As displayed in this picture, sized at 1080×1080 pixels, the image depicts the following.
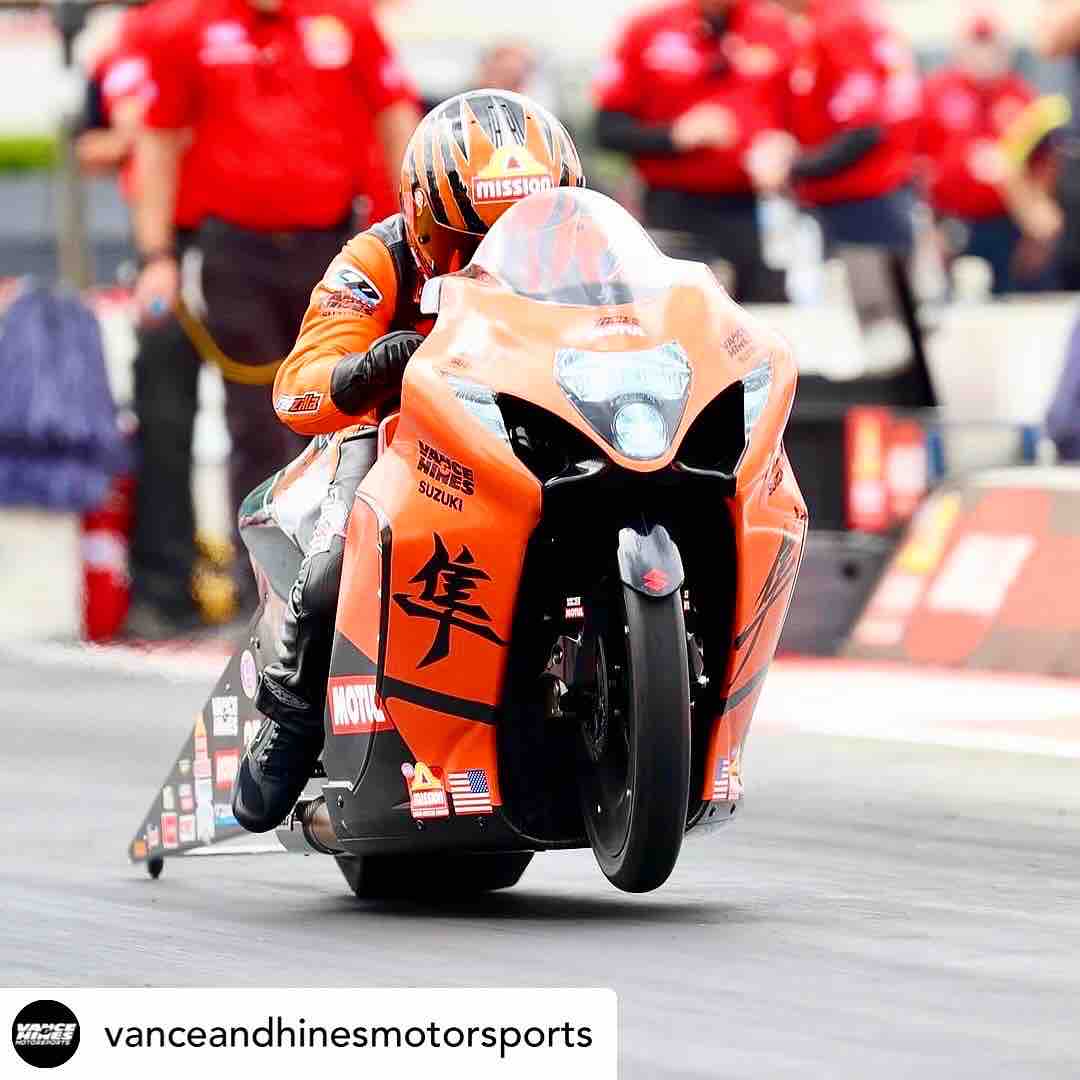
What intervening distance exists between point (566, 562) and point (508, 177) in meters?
0.88

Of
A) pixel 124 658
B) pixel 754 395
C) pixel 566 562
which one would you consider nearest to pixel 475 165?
pixel 754 395

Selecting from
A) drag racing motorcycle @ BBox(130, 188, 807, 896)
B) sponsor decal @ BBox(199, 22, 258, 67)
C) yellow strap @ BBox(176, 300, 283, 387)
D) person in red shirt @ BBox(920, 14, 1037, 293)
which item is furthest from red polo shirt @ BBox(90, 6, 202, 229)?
drag racing motorcycle @ BBox(130, 188, 807, 896)

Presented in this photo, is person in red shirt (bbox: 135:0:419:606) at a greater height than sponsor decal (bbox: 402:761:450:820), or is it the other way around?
sponsor decal (bbox: 402:761:450:820)

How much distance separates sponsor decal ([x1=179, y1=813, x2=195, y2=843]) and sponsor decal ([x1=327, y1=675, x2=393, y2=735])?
0.96 metres

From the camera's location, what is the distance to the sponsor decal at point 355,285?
24.2ft

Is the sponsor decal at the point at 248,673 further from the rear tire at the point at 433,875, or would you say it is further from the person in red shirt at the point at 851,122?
the person in red shirt at the point at 851,122

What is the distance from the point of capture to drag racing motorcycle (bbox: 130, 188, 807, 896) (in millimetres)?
6609

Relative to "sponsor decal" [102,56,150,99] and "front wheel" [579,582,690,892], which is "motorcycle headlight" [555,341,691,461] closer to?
"front wheel" [579,582,690,892]

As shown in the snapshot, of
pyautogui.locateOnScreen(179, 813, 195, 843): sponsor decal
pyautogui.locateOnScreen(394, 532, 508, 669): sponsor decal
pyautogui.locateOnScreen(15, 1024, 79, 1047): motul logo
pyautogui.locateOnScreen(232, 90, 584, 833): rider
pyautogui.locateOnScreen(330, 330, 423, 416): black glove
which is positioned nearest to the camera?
pyautogui.locateOnScreen(15, 1024, 79, 1047): motul logo

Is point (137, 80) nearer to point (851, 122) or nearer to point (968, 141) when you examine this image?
point (851, 122)

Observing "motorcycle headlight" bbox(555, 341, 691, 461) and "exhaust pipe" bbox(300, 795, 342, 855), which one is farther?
"exhaust pipe" bbox(300, 795, 342, 855)

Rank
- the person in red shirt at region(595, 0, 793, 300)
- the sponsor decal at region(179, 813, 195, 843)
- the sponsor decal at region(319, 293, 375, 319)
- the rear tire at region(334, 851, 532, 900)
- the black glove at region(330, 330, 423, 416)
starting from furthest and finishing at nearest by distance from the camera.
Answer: the person in red shirt at region(595, 0, 793, 300)
the sponsor decal at region(179, 813, 195, 843)
the rear tire at region(334, 851, 532, 900)
the sponsor decal at region(319, 293, 375, 319)
the black glove at region(330, 330, 423, 416)

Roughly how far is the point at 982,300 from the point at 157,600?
563 centimetres

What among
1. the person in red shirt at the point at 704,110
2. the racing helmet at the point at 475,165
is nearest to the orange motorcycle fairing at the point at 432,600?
the racing helmet at the point at 475,165
